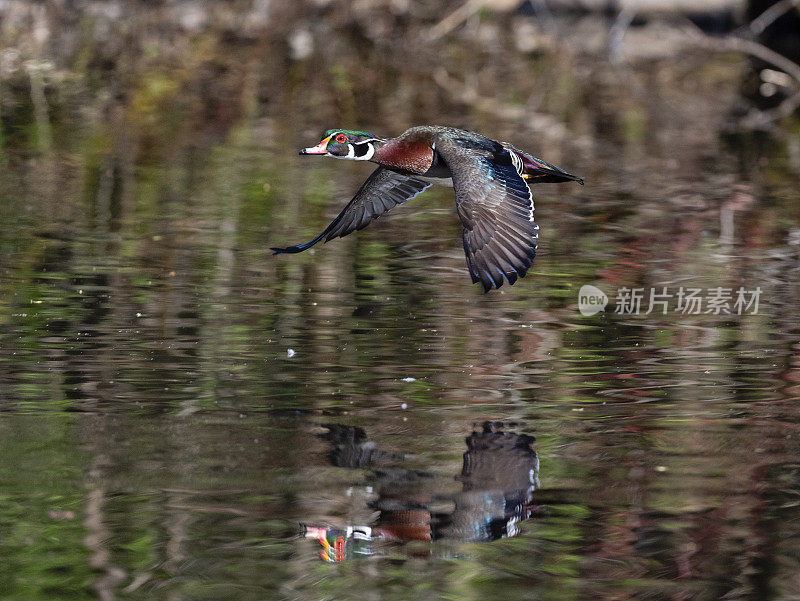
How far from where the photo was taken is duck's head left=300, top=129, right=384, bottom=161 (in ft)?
23.3

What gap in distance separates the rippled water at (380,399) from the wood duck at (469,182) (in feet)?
1.60

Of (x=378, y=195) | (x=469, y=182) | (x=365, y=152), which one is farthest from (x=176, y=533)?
(x=378, y=195)

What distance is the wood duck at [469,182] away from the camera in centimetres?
635

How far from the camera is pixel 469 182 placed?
6.55 m

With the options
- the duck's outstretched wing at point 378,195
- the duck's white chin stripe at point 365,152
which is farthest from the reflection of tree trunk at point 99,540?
the duck's outstretched wing at point 378,195

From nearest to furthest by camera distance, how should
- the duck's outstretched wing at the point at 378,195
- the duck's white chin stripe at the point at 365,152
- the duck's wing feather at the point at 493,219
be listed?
the duck's wing feather at the point at 493,219 → the duck's white chin stripe at the point at 365,152 → the duck's outstretched wing at the point at 378,195

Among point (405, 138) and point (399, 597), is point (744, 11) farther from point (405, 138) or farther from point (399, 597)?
point (399, 597)

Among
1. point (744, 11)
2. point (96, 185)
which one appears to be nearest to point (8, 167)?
point (96, 185)

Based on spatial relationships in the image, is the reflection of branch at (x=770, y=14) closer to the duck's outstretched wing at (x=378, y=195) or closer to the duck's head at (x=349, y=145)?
the duck's outstretched wing at (x=378, y=195)

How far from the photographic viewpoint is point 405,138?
7047 millimetres

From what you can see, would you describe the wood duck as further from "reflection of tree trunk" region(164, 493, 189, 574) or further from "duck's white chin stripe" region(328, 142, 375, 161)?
"reflection of tree trunk" region(164, 493, 189, 574)

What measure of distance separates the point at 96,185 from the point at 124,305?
3.71 metres

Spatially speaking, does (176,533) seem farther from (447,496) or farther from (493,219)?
(493,219)

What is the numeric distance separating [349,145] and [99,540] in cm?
324
